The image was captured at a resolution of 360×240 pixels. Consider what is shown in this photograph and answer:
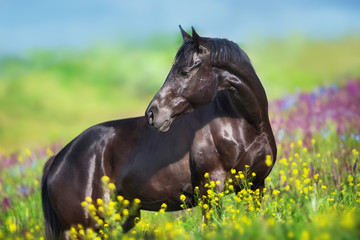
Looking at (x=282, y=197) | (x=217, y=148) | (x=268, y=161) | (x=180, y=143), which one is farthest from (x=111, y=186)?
(x=282, y=197)

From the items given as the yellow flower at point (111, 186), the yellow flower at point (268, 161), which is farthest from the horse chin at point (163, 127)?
the yellow flower at point (268, 161)

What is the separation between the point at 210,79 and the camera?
4176mm

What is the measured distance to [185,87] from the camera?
13.7 feet

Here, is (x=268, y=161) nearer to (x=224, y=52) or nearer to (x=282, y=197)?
(x=224, y=52)

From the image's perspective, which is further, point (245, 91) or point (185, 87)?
point (245, 91)

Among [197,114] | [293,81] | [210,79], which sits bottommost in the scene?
[293,81]

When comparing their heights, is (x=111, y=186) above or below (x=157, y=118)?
below

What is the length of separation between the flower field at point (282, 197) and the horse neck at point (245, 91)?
0.57m

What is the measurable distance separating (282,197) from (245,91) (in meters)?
1.73

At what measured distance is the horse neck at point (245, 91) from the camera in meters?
4.25

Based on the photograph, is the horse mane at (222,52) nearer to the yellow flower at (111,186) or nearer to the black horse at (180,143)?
the black horse at (180,143)

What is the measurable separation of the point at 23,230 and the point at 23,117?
1079 centimetres

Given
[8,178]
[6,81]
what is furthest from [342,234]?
[6,81]

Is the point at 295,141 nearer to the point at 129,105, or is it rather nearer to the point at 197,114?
the point at 197,114
